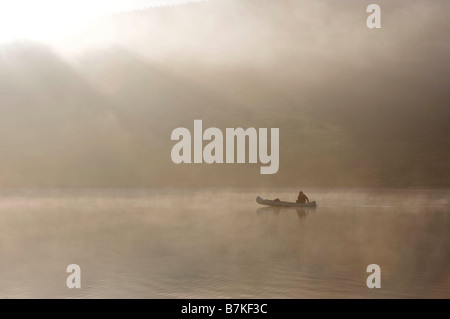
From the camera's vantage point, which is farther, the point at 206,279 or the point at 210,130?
the point at 210,130

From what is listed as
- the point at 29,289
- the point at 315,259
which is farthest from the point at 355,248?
the point at 29,289

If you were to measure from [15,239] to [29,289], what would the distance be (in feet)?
33.4

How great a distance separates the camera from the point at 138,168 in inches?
4737

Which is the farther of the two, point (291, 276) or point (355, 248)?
point (355, 248)

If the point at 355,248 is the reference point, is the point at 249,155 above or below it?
above

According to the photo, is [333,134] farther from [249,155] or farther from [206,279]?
[206,279]

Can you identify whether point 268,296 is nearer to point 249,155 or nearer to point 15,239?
point 15,239

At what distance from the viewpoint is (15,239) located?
2134 cm

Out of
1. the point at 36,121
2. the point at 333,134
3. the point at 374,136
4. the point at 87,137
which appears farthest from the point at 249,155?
the point at 36,121

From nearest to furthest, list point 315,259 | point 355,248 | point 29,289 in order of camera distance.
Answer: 1. point 29,289
2. point 315,259
3. point 355,248

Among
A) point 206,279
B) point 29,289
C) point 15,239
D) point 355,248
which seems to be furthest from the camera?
point 15,239

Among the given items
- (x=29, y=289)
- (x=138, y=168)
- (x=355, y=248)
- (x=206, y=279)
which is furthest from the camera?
(x=138, y=168)

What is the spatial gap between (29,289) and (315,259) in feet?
26.3

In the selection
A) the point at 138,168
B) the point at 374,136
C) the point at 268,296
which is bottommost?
the point at 268,296
